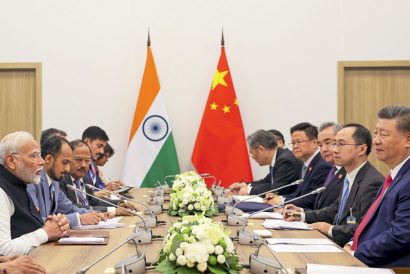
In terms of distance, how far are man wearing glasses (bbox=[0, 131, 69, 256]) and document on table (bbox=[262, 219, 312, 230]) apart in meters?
1.20

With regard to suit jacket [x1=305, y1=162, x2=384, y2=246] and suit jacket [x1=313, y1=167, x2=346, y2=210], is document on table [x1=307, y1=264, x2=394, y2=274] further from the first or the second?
suit jacket [x1=313, y1=167, x2=346, y2=210]

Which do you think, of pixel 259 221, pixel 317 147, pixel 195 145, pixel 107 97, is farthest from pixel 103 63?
pixel 259 221

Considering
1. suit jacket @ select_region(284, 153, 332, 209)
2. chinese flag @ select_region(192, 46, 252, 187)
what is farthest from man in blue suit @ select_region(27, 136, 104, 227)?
chinese flag @ select_region(192, 46, 252, 187)

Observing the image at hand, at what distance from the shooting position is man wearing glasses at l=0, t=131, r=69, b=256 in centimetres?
290

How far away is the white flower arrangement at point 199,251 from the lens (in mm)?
1944

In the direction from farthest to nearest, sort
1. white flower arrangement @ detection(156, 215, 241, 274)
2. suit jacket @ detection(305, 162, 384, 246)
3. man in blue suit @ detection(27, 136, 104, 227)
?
man in blue suit @ detection(27, 136, 104, 227) < suit jacket @ detection(305, 162, 384, 246) < white flower arrangement @ detection(156, 215, 241, 274)

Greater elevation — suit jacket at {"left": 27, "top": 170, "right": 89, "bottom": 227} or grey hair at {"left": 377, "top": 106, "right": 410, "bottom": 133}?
grey hair at {"left": 377, "top": 106, "right": 410, "bottom": 133}

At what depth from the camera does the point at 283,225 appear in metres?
3.52

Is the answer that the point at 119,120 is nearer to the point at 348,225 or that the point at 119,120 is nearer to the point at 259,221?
the point at 259,221

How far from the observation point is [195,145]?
7.22m

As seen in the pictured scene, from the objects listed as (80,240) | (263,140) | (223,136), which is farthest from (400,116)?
(223,136)

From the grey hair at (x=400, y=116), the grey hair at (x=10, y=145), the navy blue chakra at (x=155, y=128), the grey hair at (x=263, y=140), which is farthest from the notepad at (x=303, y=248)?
the navy blue chakra at (x=155, y=128)

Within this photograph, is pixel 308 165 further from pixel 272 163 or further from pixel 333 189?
pixel 272 163

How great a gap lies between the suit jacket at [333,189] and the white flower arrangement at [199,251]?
7.58 ft
